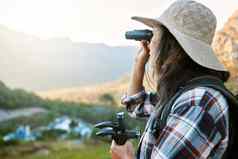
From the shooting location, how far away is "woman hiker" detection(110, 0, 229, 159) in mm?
719

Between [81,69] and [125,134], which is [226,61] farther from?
[125,134]

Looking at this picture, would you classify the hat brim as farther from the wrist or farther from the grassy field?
the grassy field

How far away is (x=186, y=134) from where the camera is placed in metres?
0.72

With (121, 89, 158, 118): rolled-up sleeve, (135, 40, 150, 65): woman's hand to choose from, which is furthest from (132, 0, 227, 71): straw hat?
(121, 89, 158, 118): rolled-up sleeve

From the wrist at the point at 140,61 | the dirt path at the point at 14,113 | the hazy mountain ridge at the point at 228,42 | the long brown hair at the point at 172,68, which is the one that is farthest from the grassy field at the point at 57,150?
the long brown hair at the point at 172,68

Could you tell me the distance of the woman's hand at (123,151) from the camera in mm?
860

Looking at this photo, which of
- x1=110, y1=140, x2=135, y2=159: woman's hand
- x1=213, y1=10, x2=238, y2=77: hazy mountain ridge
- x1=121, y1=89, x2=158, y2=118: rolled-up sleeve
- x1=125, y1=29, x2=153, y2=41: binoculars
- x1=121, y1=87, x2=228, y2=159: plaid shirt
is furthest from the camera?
x1=213, y1=10, x2=238, y2=77: hazy mountain ridge

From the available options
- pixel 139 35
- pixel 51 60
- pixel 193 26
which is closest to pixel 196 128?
pixel 193 26

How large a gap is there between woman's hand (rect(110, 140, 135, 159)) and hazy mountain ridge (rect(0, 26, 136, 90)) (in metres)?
2.23

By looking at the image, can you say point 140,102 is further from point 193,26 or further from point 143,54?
point 193,26

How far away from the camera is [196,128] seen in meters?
0.71

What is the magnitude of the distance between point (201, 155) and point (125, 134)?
188 mm

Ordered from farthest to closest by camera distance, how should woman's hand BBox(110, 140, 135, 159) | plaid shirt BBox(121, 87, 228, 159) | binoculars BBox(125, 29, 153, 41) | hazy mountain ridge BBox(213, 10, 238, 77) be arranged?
hazy mountain ridge BBox(213, 10, 238, 77)
binoculars BBox(125, 29, 153, 41)
woman's hand BBox(110, 140, 135, 159)
plaid shirt BBox(121, 87, 228, 159)

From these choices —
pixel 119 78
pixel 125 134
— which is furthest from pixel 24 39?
pixel 125 134
